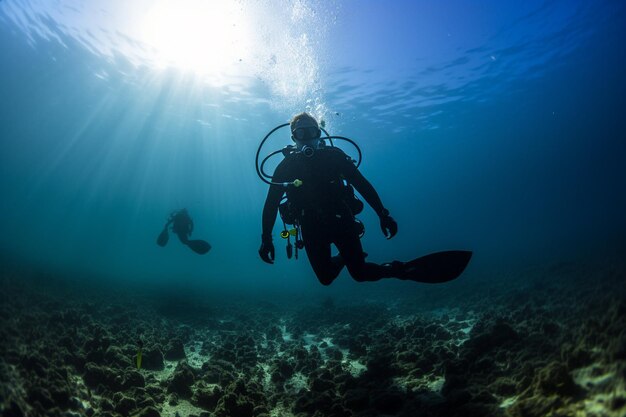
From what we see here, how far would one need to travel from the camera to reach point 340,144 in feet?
120

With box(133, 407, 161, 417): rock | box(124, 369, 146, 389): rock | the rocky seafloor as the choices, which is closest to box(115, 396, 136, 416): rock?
the rocky seafloor

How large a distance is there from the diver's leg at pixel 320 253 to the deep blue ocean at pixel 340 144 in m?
1.63

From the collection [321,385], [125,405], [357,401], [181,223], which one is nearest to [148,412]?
[125,405]

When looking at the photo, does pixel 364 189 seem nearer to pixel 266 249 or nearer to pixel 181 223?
pixel 266 249

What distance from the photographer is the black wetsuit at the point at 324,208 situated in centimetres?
520

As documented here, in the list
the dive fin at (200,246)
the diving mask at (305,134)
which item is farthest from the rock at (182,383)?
the dive fin at (200,246)

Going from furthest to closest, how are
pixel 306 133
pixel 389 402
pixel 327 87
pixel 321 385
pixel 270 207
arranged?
pixel 327 87
pixel 270 207
pixel 306 133
pixel 321 385
pixel 389 402

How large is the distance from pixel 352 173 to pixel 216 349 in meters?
5.55

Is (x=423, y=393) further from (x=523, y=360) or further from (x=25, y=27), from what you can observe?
(x=25, y=27)

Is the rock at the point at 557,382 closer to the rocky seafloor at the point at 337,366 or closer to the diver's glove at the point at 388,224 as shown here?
the rocky seafloor at the point at 337,366

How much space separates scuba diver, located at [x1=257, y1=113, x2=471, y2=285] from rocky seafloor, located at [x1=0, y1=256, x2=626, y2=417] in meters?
1.40

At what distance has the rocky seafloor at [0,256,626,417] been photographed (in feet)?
10.1

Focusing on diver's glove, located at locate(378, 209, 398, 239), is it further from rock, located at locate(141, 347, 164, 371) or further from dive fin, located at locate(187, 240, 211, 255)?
dive fin, located at locate(187, 240, 211, 255)

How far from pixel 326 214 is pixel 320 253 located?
68 cm
